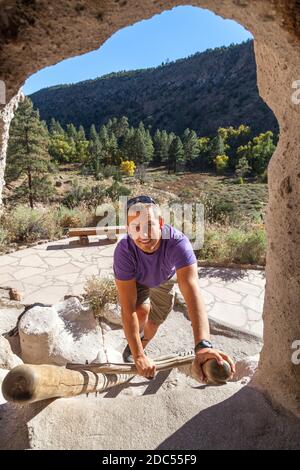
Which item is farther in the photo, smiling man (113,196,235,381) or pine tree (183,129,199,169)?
pine tree (183,129,199,169)

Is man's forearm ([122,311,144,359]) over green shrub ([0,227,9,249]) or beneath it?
over

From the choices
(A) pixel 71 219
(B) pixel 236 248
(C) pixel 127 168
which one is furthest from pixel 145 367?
(C) pixel 127 168

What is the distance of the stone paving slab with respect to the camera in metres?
4.46

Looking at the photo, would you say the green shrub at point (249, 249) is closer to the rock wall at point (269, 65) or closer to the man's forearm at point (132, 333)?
the rock wall at point (269, 65)

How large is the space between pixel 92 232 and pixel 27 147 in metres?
10.6

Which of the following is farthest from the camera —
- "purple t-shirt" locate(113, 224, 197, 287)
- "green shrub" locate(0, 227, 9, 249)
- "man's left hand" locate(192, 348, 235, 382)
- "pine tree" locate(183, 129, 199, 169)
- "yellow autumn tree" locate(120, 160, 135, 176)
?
"pine tree" locate(183, 129, 199, 169)

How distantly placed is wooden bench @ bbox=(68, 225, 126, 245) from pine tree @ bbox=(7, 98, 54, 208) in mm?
9699

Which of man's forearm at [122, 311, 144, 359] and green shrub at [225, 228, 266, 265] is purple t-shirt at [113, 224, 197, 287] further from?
green shrub at [225, 228, 266, 265]

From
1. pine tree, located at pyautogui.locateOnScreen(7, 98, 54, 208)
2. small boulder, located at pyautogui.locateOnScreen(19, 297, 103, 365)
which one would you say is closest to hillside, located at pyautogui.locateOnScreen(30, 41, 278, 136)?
pine tree, located at pyautogui.locateOnScreen(7, 98, 54, 208)

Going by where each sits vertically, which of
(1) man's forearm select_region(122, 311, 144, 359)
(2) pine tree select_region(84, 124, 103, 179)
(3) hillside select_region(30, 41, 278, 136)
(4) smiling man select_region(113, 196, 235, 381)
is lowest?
(1) man's forearm select_region(122, 311, 144, 359)

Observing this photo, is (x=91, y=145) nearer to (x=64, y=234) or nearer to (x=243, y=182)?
(x=243, y=182)

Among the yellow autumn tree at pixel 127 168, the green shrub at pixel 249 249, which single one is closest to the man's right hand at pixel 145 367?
the green shrub at pixel 249 249

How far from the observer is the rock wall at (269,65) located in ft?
4.08

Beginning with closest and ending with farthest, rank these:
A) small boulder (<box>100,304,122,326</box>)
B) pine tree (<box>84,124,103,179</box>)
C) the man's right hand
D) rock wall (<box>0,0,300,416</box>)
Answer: rock wall (<box>0,0,300,416</box>), the man's right hand, small boulder (<box>100,304,122,326</box>), pine tree (<box>84,124,103,179</box>)
